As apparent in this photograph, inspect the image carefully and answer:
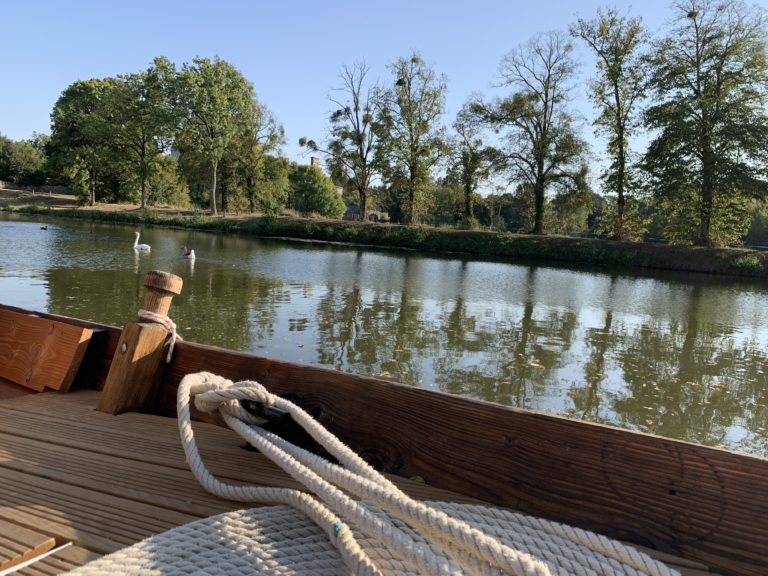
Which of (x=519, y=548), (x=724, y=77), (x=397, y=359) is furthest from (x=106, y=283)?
(x=724, y=77)

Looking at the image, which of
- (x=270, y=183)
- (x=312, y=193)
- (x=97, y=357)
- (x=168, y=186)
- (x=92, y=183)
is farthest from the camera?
(x=312, y=193)

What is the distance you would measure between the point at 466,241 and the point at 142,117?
97.6 ft

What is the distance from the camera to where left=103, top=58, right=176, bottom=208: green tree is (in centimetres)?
4359

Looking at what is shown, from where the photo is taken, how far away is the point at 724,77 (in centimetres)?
3055

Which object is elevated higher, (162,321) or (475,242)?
(475,242)

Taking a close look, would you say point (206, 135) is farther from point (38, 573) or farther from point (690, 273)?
point (38, 573)

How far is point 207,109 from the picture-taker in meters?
43.3

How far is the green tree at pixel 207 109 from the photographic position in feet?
141

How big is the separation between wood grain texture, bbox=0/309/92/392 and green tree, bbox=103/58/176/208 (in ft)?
148

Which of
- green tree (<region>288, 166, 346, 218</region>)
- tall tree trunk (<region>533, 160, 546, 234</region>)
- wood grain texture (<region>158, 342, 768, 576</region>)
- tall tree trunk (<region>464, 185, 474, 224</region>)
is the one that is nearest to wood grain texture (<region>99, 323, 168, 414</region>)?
wood grain texture (<region>158, 342, 768, 576</region>)

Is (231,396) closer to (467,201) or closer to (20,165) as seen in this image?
(467,201)

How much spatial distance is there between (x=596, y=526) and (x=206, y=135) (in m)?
47.1

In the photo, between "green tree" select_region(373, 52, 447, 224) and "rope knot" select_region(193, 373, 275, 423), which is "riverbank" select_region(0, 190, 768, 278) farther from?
"rope knot" select_region(193, 373, 275, 423)

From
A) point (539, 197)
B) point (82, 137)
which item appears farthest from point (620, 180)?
point (82, 137)
